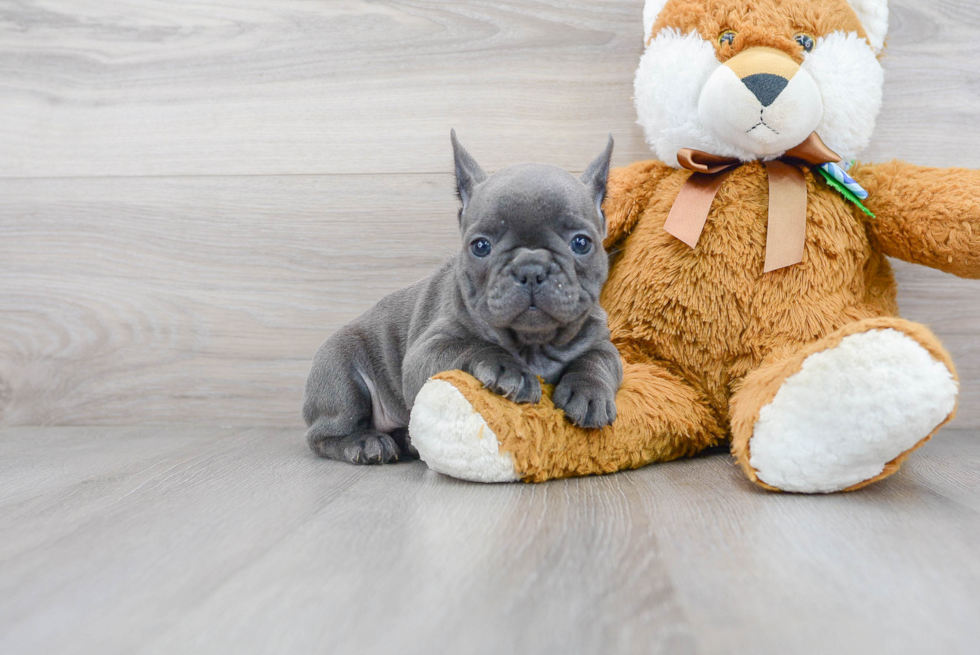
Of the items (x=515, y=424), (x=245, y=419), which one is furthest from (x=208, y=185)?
(x=515, y=424)

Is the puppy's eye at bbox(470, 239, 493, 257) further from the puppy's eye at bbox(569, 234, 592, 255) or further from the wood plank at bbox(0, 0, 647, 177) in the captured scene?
the wood plank at bbox(0, 0, 647, 177)

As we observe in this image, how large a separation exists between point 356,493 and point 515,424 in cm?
33

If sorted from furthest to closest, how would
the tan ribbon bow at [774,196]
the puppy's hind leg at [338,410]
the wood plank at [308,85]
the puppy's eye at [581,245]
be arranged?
the wood plank at [308,85], the puppy's hind leg at [338,410], the tan ribbon bow at [774,196], the puppy's eye at [581,245]

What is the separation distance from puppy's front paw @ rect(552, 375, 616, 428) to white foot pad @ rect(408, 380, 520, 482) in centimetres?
15

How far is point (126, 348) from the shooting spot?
2291 mm

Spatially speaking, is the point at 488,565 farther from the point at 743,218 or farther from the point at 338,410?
the point at 743,218

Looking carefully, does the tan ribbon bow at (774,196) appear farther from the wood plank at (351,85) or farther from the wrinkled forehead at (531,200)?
the wood plank at (351,85)

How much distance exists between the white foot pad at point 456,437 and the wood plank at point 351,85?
3.27ft

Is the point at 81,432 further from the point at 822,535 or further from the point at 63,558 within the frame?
the point at 822,535

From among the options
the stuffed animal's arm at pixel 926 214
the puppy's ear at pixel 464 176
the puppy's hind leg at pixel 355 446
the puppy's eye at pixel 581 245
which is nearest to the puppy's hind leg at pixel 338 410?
the puppy's hind leg at pixel 355 446

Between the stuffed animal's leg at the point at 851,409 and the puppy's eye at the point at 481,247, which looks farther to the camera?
the puppy's eye at the point at 481,247

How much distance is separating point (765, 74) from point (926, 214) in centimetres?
47

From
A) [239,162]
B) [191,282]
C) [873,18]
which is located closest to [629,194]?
[873,18]

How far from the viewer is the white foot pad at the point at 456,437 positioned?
4.44ft
